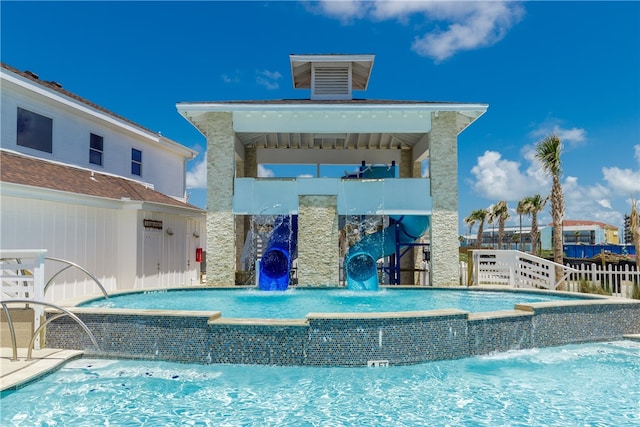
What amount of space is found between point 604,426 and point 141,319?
22.1 feet

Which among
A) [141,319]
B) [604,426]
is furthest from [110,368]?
[604,426]

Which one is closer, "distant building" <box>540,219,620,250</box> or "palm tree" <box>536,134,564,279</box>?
"palm tree" <box>536,134,564,279</box>

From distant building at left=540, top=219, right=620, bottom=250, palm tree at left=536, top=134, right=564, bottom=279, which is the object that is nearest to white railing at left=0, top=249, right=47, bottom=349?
palm tree at left=536, top=134, right=564, bottom=279

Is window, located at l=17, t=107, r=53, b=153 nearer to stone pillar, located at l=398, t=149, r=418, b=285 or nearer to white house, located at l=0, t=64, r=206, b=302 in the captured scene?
white house, located at l=0, t=64, r=206, b=302

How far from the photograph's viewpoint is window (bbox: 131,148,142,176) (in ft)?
61.0

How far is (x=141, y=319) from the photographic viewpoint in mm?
7012

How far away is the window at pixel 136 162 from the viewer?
1858 cm

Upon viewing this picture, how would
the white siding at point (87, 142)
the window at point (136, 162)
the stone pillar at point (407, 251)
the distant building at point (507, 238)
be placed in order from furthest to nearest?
the distant building at point (507, 238), the stone pillar at point (407, 251), the window at point (136, 162), the white siding at point (87, 142)

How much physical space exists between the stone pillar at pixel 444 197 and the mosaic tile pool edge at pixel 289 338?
783 centimetres

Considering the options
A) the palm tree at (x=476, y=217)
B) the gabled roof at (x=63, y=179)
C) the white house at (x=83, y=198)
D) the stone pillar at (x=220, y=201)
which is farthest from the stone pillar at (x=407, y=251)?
the palm tree at (x=476, y=217)

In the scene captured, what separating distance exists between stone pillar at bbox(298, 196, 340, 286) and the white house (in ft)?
17.6

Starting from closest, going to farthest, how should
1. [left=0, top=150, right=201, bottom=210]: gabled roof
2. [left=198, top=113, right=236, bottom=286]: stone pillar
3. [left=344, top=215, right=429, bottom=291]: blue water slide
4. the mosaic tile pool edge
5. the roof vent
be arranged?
the mosaic tile pool edge < [left=0, top=150, right=201, bottom=210]: gabled roof < [left=344, top=215, right=429, bottom=291]: blue water slide < [left=198, top=113, right=236, bottom=286]: stone pillar < the roof vent

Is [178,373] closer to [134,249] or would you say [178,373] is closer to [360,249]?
[134,249]

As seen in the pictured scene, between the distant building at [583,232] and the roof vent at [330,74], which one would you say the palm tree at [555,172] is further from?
the distant building at [583,232]
